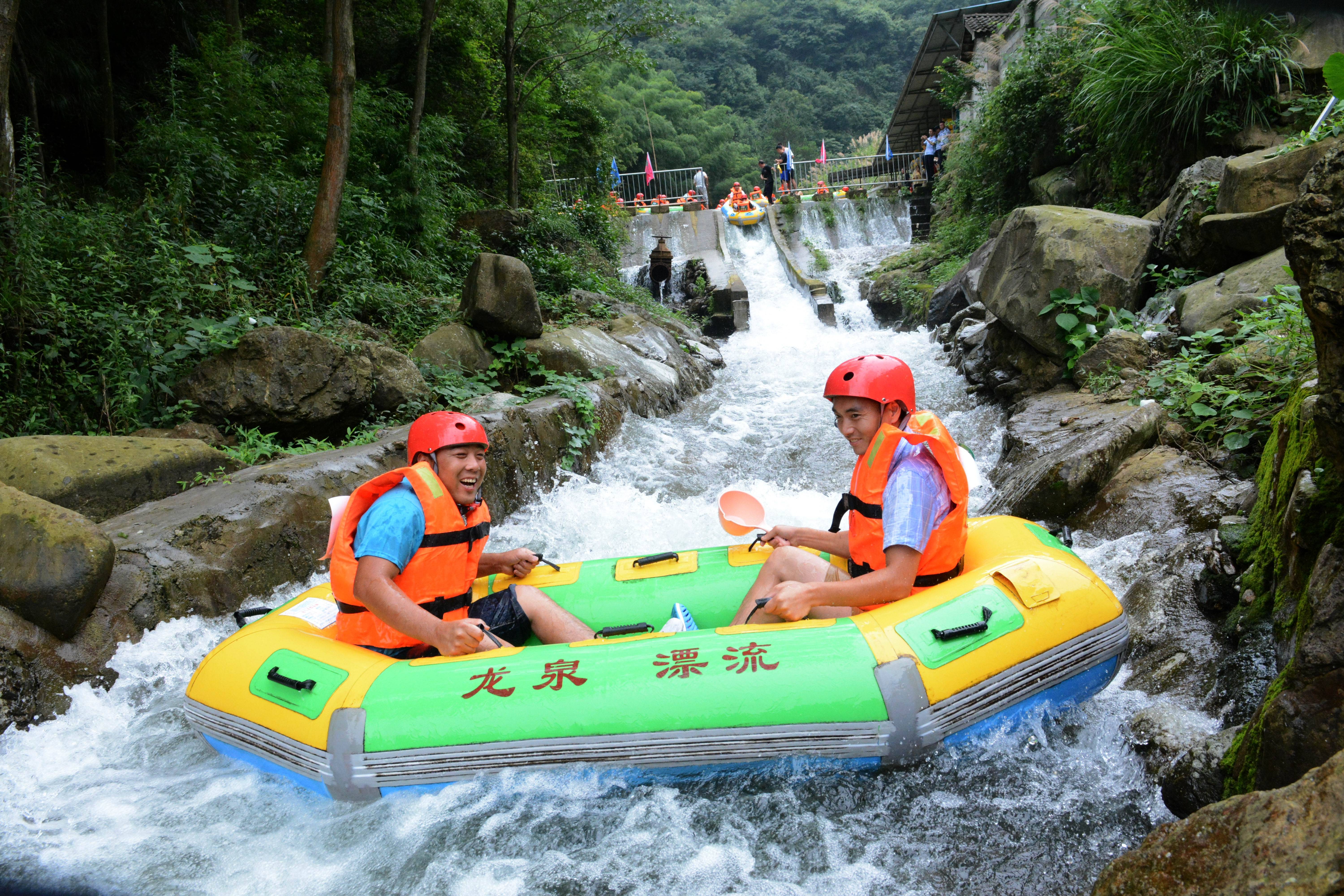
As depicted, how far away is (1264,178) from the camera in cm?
540

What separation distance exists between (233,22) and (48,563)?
9287 millimetres

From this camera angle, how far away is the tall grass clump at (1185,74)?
6.62 m

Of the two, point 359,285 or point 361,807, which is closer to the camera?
point 361,807

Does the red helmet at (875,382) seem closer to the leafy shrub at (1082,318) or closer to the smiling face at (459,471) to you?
the smiling face at (459,471)

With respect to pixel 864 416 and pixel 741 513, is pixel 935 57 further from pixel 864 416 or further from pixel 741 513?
pixel 864 416

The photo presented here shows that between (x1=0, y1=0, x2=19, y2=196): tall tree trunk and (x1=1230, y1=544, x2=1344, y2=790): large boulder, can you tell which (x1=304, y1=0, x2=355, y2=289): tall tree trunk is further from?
(x1=1230, y1=544, x2=1344, y2=790): large boulder

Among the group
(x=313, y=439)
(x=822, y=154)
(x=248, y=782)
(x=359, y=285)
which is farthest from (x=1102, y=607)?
(x=822, y=154)

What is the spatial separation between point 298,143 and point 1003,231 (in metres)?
7.77

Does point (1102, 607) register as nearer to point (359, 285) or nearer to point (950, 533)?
point (950, 533)

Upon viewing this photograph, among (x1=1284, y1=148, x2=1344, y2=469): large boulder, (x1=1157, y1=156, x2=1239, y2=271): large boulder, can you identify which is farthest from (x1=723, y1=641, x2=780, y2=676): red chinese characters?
(x1=1157, y1=156, x2=1239, y2=271): large boulder

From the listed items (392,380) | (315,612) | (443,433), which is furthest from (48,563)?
(392,380)

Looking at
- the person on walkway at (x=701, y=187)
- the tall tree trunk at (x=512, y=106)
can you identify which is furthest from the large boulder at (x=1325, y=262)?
the person on walkway at (x=701, y=187)

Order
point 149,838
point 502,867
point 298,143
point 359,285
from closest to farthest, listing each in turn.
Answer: point 502,867
point 149,838
point 359,285
point 298,143

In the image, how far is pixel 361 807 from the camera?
8.92 ft
